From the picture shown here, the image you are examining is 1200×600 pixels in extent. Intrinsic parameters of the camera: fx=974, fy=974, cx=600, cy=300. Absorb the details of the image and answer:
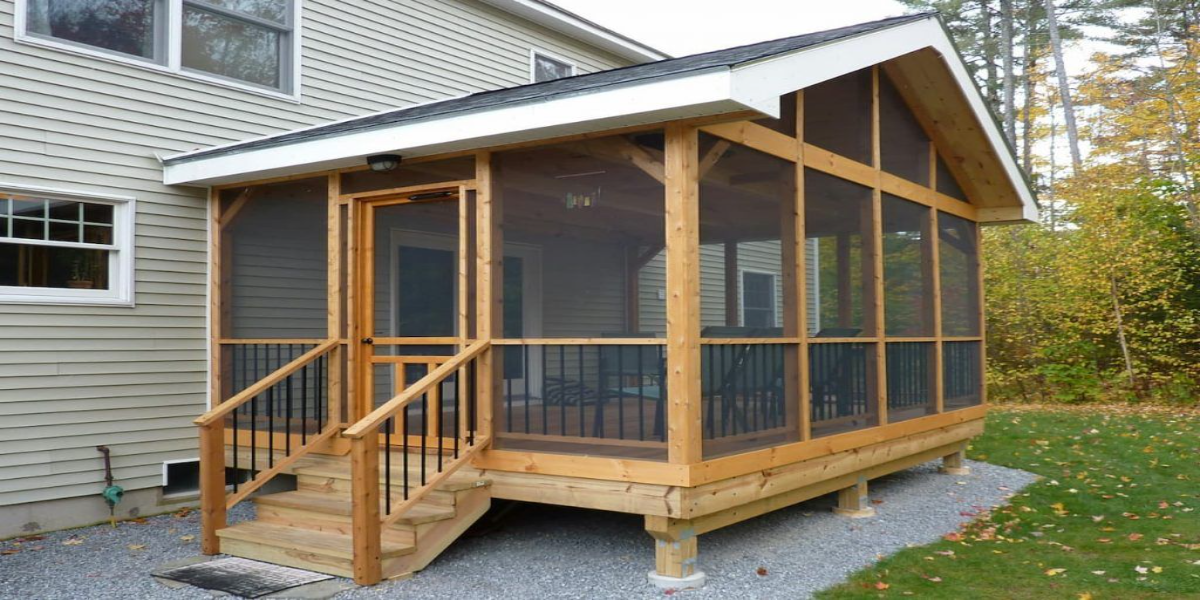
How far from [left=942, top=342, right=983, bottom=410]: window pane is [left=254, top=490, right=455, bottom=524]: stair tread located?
4.82 metres

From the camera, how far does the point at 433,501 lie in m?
5.55

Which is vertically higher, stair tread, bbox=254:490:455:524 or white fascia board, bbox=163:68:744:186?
white fascia board, bbox=163:68:744:186

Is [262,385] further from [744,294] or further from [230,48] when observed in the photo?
[744,294]

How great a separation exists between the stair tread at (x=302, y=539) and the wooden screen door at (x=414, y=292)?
83cm

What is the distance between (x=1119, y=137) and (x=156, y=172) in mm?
18434

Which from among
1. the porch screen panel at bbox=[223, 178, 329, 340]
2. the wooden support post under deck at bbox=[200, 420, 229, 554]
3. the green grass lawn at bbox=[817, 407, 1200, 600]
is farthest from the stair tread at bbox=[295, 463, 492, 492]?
the green grass lawn at bbox=[817, 407, 1200, 600]

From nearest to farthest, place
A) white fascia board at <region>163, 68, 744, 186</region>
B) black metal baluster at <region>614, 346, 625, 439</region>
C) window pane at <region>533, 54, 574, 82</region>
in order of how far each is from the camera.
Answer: white fascia board at <region>163, 68, 744, 186</region>
black metal baluster at <region>614, 346, 625, 439</region>
window pane at <region>533, 54, 574, 82</region>

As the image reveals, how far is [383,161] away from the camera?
589 centimetres

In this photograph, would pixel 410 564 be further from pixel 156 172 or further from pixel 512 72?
pixel 512 72

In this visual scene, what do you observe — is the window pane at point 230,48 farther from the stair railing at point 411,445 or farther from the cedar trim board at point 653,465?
the cedar trim board at point 653,465

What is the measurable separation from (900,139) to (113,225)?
5.94m

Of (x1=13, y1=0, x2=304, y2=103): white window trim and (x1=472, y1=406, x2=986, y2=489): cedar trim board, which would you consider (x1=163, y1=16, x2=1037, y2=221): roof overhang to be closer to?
(x1=13, y1=0, x2=304, y2=103): white window trim

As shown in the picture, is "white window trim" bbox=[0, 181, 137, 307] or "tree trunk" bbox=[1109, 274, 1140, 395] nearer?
"white window trim" bbox=[0, 181, 137, 307]

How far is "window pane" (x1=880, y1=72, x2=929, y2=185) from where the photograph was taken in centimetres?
747
